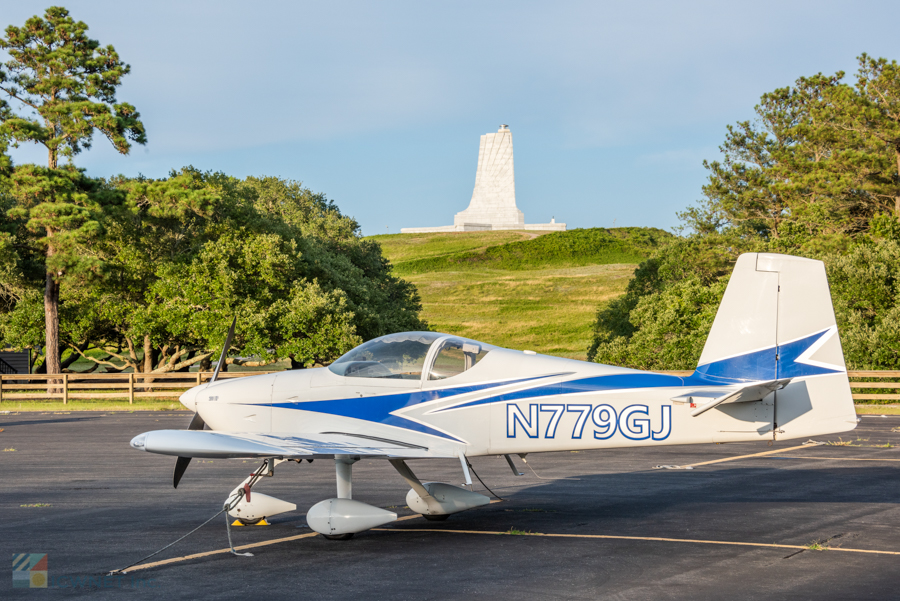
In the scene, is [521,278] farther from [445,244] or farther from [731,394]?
[731,394]

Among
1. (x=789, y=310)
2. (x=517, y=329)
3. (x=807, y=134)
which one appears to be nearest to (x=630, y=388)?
(x=789, y=310)

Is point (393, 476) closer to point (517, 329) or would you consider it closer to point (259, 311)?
point (259, 311)

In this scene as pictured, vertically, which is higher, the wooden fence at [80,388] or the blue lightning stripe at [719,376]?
the blue lightning stripe at [719,376]

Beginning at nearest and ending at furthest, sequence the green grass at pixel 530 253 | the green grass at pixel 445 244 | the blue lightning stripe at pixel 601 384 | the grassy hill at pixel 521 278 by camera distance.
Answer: the blue lightning stripe at pixel 601 384, the grassy hill at pixel 521 278, the green grass at pixel 530 253, the green grass at pixel 445 244

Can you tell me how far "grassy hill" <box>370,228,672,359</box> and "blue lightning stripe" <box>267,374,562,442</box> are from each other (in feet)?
140

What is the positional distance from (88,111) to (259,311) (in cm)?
1065

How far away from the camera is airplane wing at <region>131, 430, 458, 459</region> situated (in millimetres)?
7570

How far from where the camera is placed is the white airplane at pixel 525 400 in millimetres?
8422

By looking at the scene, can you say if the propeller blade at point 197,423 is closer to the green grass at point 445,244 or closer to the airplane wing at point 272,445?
the airplane wing at point 272,445

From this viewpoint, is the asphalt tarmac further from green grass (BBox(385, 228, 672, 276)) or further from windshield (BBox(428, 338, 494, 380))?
green grass (BBox(385, 228, 672, 276))

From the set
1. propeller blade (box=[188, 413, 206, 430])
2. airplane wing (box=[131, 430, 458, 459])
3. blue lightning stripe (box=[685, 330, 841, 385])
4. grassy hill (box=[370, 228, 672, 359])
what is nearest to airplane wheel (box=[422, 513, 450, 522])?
airplane wing (box=[131, 430, 458, 459])

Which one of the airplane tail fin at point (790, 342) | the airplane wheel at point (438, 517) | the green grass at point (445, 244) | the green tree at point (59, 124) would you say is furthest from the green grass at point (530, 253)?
the airplane tail fin at point (790, 342)

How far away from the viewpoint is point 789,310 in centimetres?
855

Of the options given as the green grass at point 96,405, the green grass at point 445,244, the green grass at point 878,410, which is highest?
the green grass at point 445,244
